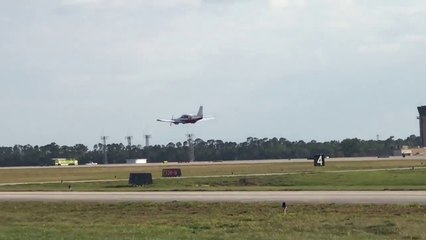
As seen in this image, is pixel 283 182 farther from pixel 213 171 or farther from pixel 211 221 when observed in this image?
pixel 211 221

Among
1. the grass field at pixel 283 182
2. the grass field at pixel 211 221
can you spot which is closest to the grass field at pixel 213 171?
the grass field at pixel 283 182

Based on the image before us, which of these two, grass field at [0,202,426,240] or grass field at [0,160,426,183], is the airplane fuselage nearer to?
grass field at [0,160,426,183]

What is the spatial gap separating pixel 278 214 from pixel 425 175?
39.7 metres

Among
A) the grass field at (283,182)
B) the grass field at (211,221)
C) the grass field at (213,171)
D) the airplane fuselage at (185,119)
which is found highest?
the airplane fuselage at (185,119)

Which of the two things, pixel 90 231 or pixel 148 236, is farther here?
pixel 90 231

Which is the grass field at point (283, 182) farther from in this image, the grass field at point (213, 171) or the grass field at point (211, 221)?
the grass field at point (211, 221)

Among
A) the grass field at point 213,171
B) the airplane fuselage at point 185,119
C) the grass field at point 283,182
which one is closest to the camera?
the grass field at point 283,182

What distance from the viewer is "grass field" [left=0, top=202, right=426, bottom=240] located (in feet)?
86.0

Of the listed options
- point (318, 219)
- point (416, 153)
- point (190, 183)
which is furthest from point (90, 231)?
point (416, 153)

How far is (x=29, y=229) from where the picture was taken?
95.8ft

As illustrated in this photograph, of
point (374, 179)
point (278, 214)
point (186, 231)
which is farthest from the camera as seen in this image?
point (374, 179)

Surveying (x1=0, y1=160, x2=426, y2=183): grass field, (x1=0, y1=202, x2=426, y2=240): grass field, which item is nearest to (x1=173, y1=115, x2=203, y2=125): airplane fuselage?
(x1=0, y1=160, x2=426, y2=183): grass field

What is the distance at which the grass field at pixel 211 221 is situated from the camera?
86.0 feet

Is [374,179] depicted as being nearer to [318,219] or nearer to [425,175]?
[425,175]
